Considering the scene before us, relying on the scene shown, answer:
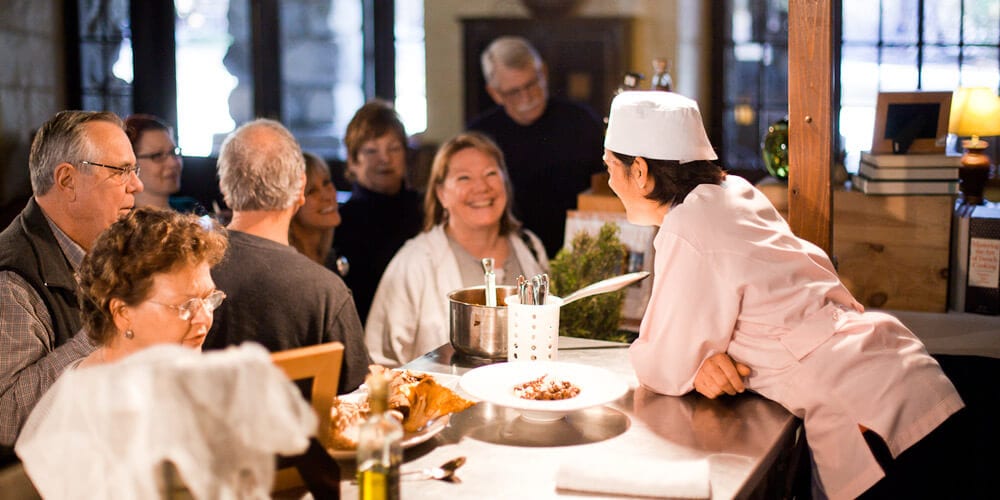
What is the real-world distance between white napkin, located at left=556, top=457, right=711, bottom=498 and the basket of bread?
0.99ft

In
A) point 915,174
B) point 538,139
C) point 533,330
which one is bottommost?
point 533,330

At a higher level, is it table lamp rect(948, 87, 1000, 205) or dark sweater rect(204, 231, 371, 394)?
table lamp rect(948, 87, 1000, 205)

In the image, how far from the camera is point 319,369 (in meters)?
1.30

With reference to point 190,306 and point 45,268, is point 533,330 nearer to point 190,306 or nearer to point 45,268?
point 190,306

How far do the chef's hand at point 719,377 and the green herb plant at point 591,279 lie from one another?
77 cm

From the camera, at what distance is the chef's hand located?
2.01 meters

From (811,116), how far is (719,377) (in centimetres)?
96

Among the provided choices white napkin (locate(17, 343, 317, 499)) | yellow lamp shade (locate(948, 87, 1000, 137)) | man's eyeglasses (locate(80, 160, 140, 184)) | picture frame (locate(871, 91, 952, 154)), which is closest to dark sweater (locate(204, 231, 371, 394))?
man's eyeglasses (locate(80, 160, 140, 184))

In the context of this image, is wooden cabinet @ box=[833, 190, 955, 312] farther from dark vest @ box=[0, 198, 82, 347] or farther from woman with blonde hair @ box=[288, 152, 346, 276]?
dark vest @ box=[0, 198, 82, 347]

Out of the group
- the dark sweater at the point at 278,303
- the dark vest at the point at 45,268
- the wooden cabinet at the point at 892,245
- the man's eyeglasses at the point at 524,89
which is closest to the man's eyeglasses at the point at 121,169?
the dark vest at the point at 45,268

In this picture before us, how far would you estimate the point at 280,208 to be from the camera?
2770 millimetres

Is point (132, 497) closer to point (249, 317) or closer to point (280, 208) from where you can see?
point (249, 317)

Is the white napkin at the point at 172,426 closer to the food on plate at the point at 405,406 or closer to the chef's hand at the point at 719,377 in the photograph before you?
the food on plate at the point at 405,406

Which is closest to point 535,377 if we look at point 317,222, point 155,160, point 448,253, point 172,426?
point 172,426
